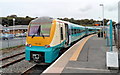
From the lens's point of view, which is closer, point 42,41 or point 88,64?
point 88,64

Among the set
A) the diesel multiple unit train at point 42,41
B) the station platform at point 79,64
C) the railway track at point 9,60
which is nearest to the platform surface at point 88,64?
the station platform at point 79,64

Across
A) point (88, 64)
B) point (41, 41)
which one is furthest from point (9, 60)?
point (88, 64)

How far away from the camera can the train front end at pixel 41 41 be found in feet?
23.3

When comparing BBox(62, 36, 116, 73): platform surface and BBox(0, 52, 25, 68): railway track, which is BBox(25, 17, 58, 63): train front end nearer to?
BBox(62, 36, 116, 73): platform surface

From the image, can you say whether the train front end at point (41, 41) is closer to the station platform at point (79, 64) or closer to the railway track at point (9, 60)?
the station platform at point (79, 64)

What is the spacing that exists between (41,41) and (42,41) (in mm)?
63

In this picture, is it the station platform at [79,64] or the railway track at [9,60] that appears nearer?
the station platform at [79,64]

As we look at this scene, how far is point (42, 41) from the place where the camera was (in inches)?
286

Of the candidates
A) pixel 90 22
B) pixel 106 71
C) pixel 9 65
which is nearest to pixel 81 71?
pixel 106 71

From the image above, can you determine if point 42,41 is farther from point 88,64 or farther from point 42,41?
point 88,64

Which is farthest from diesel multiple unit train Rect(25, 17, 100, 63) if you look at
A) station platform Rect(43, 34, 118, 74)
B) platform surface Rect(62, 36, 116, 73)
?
platform surface Rect(62, 36, 116, 73)

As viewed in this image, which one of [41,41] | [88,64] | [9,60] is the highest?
[41,41]

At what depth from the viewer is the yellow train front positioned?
23.4 ft

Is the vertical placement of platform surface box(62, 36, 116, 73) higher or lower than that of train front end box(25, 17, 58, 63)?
lower
